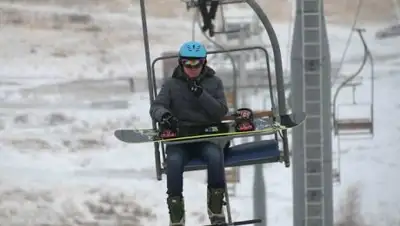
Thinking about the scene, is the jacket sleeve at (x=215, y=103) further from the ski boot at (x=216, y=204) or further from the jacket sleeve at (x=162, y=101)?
the ski boot at (x=216, y=204)

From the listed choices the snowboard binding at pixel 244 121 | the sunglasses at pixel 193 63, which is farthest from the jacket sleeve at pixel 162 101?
the snowboard binding at pixel 244 121

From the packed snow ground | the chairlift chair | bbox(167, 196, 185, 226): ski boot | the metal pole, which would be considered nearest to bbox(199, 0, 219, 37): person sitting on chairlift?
the chairlift chair

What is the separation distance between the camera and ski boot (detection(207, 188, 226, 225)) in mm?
2110

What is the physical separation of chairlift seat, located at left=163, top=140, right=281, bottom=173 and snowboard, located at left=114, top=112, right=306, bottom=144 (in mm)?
60

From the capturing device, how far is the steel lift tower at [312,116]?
2.86 meters

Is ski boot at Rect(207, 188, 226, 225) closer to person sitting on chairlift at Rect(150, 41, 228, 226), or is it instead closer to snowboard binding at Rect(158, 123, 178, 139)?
person sitting on chairlift at Rect(150, 41, 228, 226)

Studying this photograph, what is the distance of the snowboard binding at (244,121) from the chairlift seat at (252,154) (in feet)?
0.37

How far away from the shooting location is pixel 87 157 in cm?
446

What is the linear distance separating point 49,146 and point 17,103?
0.33m

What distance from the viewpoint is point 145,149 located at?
4492mm

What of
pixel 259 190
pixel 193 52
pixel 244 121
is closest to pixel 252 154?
pixel 244 121

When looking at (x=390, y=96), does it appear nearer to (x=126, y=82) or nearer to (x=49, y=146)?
(x=126, y=82)

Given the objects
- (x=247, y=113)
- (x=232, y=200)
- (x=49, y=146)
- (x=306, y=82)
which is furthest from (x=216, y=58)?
(x=247, y=113)

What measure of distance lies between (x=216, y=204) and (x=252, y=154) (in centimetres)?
21
